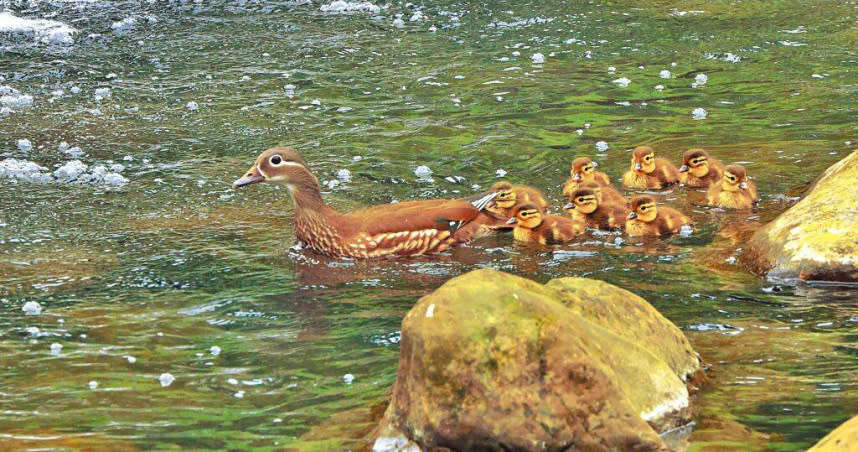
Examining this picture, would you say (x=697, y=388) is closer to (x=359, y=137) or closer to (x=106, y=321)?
(x=106, y=321)

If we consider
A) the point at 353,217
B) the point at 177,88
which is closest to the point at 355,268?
the point at 353,217

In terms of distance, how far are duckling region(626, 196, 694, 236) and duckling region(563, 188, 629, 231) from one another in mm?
226

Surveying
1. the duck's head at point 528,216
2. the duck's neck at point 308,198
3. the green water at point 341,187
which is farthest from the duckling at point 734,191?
the duck's neck at point 308,198

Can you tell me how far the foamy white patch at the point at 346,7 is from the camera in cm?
2053

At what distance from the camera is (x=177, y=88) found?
1612 centimetres

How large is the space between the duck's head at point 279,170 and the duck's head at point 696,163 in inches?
157

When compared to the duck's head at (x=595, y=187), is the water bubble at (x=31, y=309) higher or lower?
higher

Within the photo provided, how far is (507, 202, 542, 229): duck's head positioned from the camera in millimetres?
10539

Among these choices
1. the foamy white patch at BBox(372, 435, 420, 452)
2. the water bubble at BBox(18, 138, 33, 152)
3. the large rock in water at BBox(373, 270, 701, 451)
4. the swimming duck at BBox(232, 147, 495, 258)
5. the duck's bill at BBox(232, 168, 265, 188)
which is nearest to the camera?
the large rock in water at BBox(373, 270, 701, 451)

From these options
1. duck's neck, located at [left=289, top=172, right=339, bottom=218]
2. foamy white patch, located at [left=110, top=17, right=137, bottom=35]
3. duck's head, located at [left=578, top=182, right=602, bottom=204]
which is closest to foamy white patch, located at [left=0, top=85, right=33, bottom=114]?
foamy white patch, located at [left=110, top=17, right=137, bottom=35]

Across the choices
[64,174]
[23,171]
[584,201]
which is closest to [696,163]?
[584,201]

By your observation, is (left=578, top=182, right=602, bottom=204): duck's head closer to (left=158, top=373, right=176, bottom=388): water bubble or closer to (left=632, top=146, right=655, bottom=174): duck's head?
(left=632, top=146, right=655, bottom=174): duck's head

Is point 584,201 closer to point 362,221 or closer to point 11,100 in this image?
point 362,221

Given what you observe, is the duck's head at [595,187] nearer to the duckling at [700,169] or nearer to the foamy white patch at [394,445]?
the duckling at [700,169]
